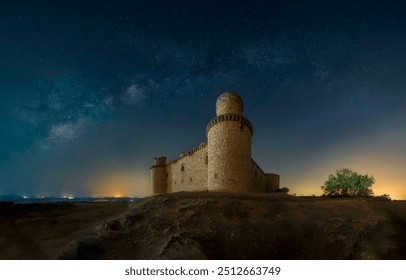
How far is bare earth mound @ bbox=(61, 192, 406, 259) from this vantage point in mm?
7855

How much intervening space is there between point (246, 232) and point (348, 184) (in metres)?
34.5

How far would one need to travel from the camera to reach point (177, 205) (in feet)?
35.5

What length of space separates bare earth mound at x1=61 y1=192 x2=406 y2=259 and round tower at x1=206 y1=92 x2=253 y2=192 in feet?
32.6

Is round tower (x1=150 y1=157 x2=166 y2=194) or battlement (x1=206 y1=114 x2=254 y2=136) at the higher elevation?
battlement (x1=206 y1=114 x2=254 y2=136)

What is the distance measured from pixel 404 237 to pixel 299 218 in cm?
366

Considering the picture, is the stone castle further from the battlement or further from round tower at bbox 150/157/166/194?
round tower at bbox 150/157/166/194

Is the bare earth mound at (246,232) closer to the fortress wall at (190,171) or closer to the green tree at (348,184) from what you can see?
the fortress wall at (190,171)

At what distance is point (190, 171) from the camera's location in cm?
3092

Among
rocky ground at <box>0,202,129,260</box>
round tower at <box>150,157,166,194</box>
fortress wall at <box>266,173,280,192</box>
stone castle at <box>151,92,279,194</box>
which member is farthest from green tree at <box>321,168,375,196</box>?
rocky ground at <box>0,202,129,260</box>

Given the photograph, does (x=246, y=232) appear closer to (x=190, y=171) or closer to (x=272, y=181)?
(x=190, y=171)

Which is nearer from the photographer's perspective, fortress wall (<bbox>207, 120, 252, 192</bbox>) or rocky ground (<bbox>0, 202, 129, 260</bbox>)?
rocky ground (<bbox>0, 202, 129, 260</bbox>)

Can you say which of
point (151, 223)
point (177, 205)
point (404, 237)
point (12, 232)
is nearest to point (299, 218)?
point (404, 237)

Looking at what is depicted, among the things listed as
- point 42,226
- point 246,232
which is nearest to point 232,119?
point 246,232
